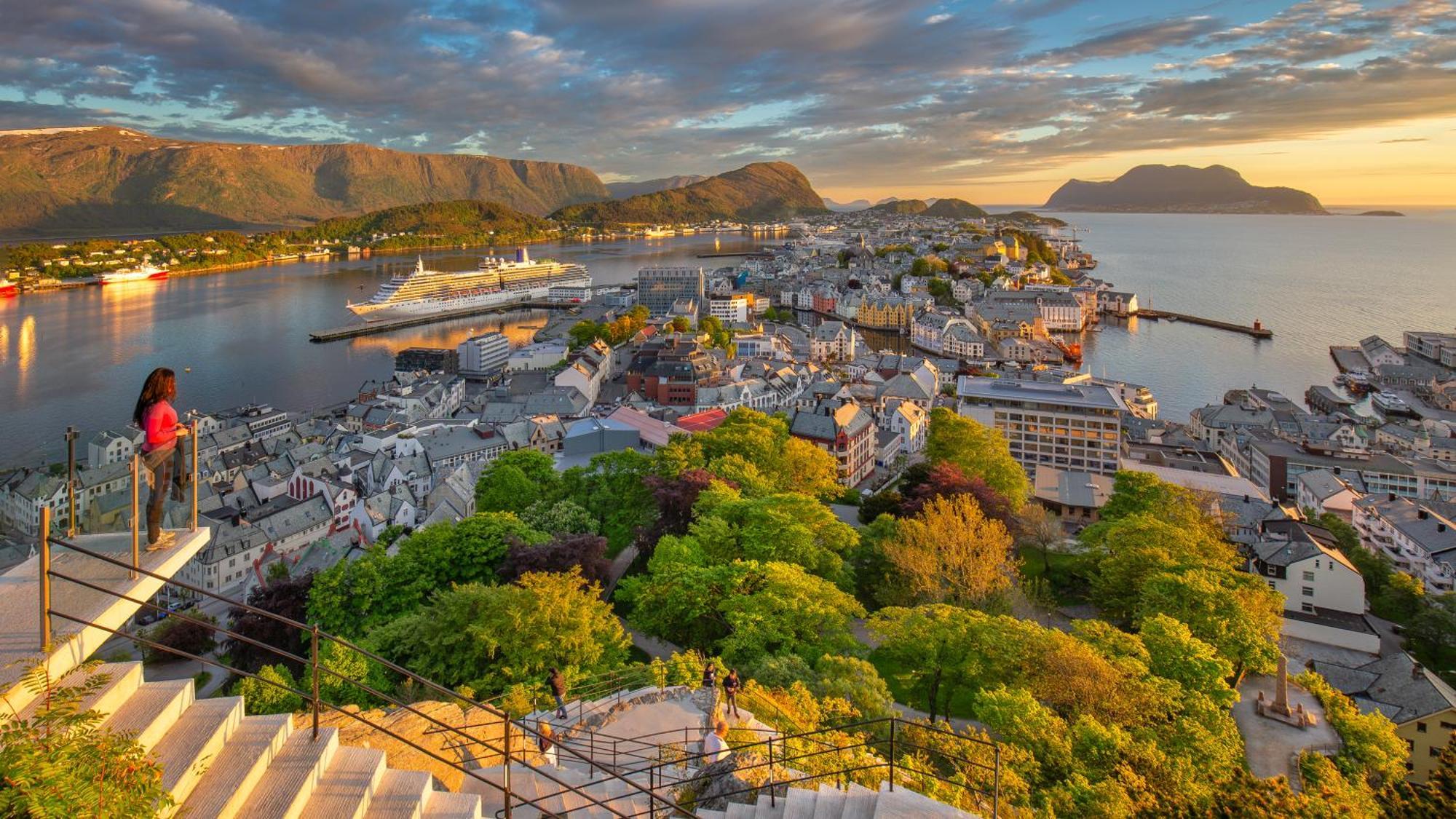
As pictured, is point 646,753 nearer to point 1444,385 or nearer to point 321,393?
point 321,393

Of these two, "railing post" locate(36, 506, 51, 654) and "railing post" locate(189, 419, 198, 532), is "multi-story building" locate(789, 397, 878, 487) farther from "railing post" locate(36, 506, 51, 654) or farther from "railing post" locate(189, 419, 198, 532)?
"railing post" locate(36, 506, 51, 654)

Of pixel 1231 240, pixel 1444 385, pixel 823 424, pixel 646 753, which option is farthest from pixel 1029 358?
pixel 1231 240

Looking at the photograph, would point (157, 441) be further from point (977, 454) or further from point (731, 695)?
point (977, 454)

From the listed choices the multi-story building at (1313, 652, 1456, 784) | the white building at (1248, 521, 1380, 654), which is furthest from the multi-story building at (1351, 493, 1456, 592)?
the multi-story building at (1313, 652, 1456, 784)

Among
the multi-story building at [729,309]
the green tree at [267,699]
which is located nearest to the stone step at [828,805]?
the green tree at [267,699]

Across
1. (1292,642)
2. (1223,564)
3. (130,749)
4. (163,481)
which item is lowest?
(1292,642)
